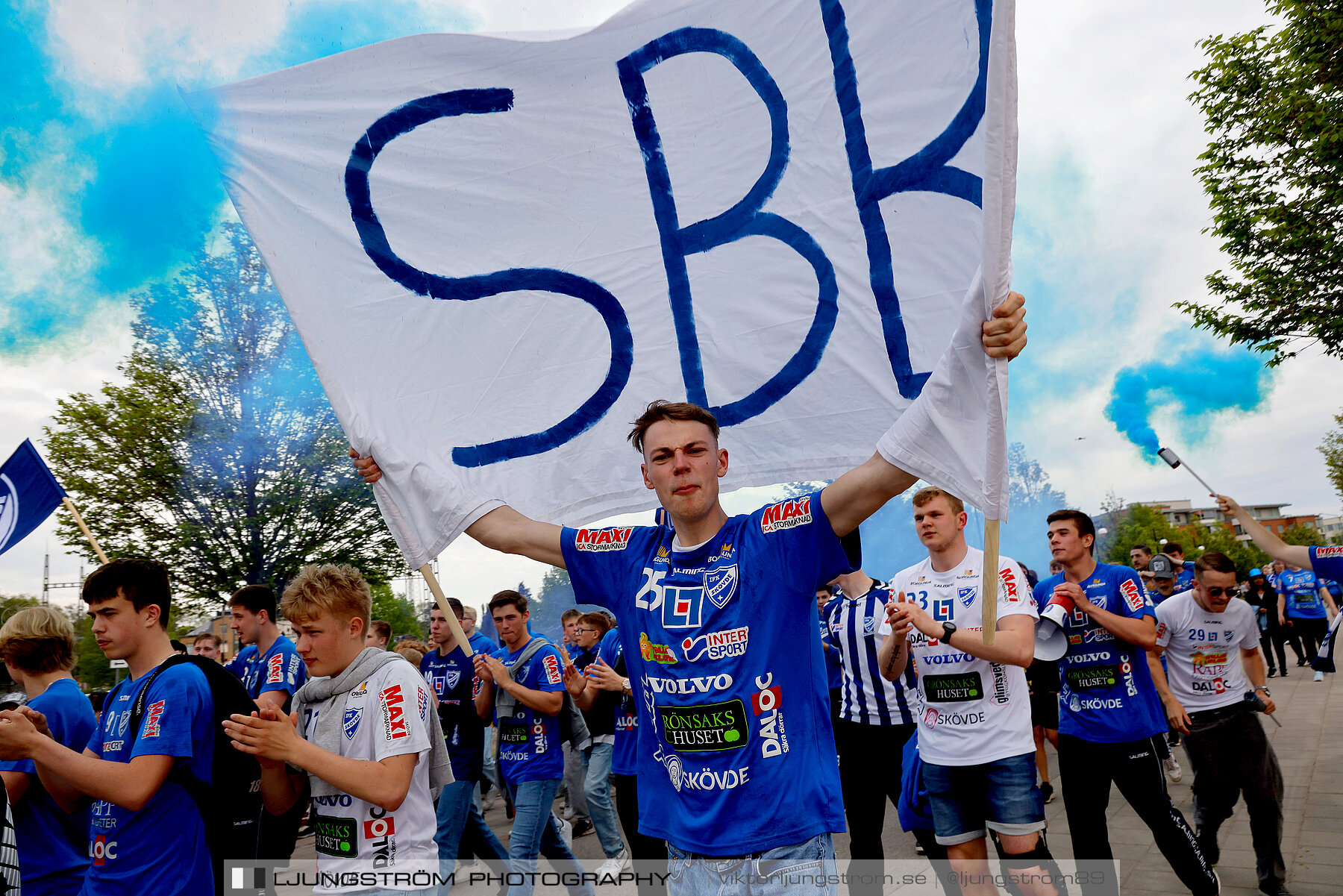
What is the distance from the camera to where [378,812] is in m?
3.15

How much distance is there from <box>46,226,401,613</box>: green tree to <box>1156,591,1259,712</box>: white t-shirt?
13.8 m

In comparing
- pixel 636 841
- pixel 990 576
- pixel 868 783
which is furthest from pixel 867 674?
pixel 990 576

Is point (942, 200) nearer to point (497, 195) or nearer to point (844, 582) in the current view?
point (497, 195)

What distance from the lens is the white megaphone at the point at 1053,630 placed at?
549 centimetres

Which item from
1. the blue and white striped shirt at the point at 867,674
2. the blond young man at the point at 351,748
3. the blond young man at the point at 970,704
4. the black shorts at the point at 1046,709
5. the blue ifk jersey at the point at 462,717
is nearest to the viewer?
the blond young man at the point at 351,748

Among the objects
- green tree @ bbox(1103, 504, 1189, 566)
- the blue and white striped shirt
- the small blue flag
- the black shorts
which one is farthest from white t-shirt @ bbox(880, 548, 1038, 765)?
green tree @ bbox(1103, 504, 1189, 566)

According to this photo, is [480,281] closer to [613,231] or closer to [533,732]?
[613,231]

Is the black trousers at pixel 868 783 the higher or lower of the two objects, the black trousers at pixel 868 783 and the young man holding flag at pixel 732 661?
the lower

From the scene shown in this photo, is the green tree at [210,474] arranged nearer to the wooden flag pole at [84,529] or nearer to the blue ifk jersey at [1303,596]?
the wooden flag pole at [84,529]

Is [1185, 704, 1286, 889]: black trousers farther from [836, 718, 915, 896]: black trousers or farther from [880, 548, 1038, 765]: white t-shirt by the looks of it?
[880, 548, 1038, 765]: white t-shirt

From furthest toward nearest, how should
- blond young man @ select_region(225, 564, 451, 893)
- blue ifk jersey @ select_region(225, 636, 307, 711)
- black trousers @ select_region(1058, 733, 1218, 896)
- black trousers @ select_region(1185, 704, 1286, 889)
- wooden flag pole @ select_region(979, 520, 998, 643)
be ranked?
1. blue ifk jersey @ select_region(225, 636, 307, 711)
2. black trousers @ select_region(1185, 704, 1286, 889)
3. black trousers @ select_region(1058, 733, 1218, 896)
4. blond young man @ select_region(225, 564, 451, 893)
5. wooden flag pole @ select_region(979, 520, 998, 643)

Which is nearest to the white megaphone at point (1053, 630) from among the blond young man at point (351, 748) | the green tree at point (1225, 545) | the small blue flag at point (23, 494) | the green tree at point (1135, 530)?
the blond young man at point (351, 748)

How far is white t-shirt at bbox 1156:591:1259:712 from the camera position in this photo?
611 centimetres

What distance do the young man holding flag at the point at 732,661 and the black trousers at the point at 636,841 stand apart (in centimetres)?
212
